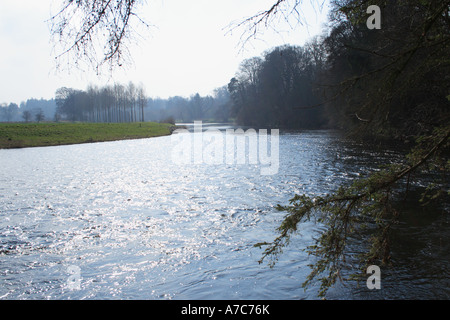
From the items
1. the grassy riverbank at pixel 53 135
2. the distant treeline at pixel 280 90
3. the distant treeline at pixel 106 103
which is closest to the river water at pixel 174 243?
the grassy riverbank at pixel 53 135

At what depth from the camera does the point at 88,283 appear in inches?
200

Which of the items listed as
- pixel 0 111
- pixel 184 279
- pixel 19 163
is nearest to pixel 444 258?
pixel 184 279

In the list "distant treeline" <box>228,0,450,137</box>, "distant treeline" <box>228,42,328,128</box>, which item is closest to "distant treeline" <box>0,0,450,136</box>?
"distant treeline" <box>228,0,450,137</box>

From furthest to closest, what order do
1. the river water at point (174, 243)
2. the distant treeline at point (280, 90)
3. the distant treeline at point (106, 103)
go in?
1. the distant treeline at point (106, 103)
2. the distant treeline at point (280, 90)
3. the river water at point (174, 243)

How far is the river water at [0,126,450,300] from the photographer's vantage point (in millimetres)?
4836

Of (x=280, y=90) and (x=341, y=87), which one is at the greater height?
(x=280, y=90)

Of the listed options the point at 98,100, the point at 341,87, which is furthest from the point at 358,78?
the point at 98,100

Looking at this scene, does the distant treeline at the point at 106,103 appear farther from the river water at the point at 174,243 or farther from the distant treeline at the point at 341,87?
the river water at the point at 174,243

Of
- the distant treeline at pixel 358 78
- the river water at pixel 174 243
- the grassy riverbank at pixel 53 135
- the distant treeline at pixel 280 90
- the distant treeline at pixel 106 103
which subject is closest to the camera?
the distant treeline at pixel 358 78

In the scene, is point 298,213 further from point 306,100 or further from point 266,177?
point 306,100

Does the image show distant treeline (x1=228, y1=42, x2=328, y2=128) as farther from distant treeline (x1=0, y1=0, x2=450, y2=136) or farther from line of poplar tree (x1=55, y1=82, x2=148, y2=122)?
line of poplar tree (x1=55, y1=82, x2=148, y2=122)

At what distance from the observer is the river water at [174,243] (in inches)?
190

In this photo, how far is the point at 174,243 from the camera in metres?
6.62

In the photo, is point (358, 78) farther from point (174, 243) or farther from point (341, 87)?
point (174, 243)
